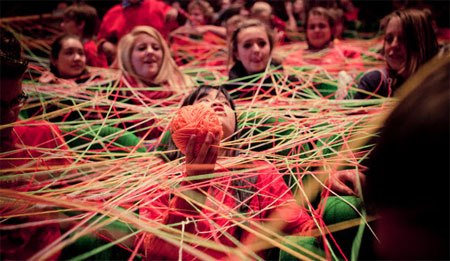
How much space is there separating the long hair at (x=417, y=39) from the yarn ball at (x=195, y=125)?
1.14 m

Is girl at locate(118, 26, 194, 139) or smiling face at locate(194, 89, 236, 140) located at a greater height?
girl at locate(118, 26, 194, 139)

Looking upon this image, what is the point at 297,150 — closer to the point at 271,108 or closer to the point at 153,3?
the point at 271,108

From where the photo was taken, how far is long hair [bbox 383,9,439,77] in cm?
153

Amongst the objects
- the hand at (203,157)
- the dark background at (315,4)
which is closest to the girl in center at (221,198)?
the hand at (203,157)

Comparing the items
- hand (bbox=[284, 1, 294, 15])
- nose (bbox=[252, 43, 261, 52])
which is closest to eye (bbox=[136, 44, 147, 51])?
nose (bbox=[252, 43, 261, 52])

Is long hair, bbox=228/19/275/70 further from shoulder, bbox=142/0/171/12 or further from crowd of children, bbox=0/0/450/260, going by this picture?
shoulder, bbox=142/0/171/12

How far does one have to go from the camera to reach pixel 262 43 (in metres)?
1.95

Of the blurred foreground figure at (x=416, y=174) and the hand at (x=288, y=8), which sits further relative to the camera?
the hand at (x=288, y=8)

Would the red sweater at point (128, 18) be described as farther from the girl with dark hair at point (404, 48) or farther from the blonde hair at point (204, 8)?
the girl with dark hair at point (404, 48)

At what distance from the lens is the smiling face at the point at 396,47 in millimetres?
1556

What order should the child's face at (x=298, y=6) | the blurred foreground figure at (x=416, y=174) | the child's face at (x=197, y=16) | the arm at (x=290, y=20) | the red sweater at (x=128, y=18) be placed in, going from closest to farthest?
the blurred foreground figure at (x=416, y=174) < the red sweater at (x=128, y=18) < the child's face at (x=197, y=16) < the arm at (x=290, y=20) < the child's face at (x=298, y=6)

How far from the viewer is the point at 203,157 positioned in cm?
79

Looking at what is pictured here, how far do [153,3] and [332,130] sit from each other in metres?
2.42

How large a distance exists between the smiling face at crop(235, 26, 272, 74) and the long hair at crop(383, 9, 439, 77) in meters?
0.71
